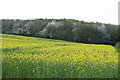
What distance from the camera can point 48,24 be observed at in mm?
34719

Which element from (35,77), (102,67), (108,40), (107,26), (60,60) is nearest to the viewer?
(35,77)

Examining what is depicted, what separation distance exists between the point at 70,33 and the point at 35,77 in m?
24.8

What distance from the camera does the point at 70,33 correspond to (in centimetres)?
3192

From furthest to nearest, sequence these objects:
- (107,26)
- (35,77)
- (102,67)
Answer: (107,26) → (102,67) → (35,77)

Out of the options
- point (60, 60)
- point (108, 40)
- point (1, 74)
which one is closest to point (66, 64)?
point (60, 60)

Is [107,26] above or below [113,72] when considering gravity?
above

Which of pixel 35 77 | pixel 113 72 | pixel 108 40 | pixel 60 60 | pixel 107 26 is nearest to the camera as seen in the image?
pixel 35 77

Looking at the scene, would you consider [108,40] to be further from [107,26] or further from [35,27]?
[35,27]

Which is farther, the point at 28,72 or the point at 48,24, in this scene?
the point at 48,24

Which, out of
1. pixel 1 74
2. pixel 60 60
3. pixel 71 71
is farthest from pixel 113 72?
pixel 1 74

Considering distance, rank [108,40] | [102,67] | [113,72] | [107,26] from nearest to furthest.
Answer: [113,72] < [102,67] < [108,40] < [107,26]

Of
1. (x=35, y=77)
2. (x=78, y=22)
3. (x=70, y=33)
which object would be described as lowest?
(x=35, y=77)

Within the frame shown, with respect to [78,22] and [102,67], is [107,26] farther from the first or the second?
[102,67]

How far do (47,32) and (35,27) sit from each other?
3.21 metres
